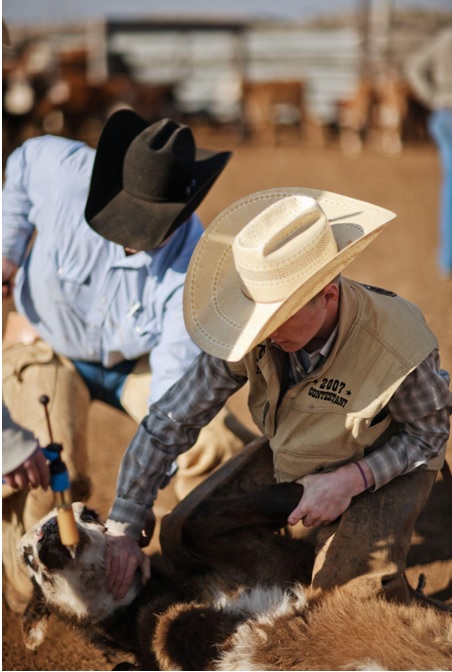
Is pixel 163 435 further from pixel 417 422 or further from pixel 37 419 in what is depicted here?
pixel 37 419

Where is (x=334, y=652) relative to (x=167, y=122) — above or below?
below

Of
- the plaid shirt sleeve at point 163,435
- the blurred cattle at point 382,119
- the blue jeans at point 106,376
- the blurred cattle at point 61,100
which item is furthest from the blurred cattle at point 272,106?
the plaid shirt sleeve at point 163,435

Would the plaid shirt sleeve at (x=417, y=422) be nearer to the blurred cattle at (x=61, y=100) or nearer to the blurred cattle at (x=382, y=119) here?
the blurred cattle at (x=61, y=100)

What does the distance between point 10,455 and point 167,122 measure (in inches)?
68.4

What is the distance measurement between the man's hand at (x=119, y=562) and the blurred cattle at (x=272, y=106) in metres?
17.0

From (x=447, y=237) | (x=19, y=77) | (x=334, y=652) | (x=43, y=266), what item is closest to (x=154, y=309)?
(x=43, y=266)

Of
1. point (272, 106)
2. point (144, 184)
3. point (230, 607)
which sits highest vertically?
point (144, 184)

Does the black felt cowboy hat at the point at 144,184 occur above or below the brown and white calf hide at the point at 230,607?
above

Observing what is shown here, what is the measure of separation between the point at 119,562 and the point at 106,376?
124 centimetres

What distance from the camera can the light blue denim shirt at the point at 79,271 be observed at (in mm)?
3664

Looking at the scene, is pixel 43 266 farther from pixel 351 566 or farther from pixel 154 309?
pixel 351 566

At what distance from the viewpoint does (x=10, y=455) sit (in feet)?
7.75

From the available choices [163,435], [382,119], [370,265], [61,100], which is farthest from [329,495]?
[382,119]

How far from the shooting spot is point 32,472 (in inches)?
95.0
